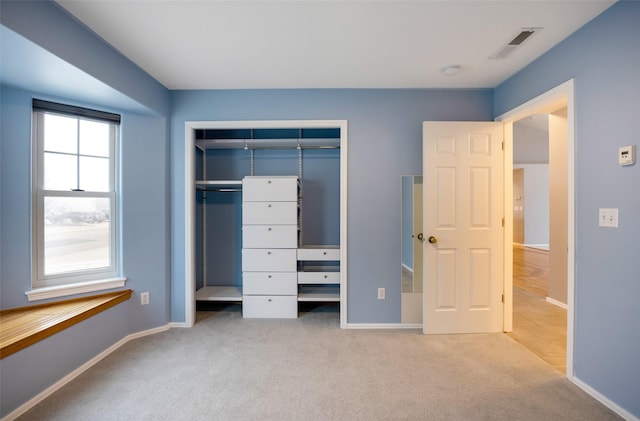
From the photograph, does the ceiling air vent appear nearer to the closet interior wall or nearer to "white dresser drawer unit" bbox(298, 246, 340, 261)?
the closet interior wall

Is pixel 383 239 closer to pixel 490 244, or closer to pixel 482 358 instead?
pixel 490 244

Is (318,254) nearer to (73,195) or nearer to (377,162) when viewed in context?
(377,162)

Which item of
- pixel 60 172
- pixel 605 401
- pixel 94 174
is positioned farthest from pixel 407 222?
pixel 60 172

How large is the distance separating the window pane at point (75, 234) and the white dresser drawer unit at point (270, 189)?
4.27ft

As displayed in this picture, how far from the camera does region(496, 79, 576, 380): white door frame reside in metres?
1.92

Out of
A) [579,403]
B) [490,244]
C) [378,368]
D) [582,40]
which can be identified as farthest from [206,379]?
[582,40]

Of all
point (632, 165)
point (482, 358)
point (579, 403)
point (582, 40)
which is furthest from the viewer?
point (482, 358)

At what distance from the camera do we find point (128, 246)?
257cm

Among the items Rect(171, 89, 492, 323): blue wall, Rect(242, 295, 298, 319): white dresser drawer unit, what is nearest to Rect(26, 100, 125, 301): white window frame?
Rect(171, 89, 492, 323): blue wall

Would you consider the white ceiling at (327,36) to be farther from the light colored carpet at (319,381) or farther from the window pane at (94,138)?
the light colored carpet at (319,381)

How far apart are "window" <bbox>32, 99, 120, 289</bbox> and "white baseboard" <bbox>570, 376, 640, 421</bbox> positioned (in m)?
3.88

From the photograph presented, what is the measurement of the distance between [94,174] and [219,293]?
1.73m

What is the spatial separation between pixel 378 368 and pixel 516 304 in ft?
8.22

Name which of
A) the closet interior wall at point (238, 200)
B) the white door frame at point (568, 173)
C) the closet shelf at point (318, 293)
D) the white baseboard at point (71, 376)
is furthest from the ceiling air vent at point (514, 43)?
the white baseboard at point (71, 376)
